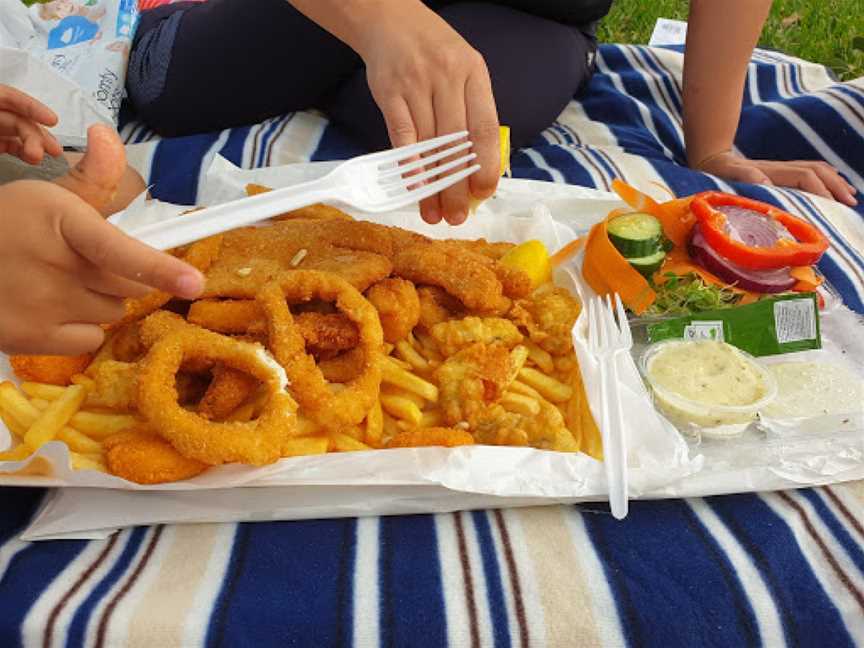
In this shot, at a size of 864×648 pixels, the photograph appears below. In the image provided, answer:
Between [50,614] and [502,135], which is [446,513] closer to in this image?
[50,614]

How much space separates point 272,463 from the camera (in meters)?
1.30

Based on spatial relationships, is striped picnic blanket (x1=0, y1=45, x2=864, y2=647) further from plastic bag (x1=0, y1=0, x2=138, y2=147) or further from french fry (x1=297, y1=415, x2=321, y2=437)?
plastic bag (x1=0, y1=0, x2=138, y2=147)

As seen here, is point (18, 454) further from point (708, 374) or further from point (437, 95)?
point (708, 374)

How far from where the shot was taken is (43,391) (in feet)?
4.69

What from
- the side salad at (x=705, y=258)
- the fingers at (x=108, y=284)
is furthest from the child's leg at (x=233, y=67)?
the fingers at (x=108, y=284)

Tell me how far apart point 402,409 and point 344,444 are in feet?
0.43

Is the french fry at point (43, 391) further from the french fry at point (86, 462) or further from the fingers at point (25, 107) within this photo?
the fingers at point (25, 107)

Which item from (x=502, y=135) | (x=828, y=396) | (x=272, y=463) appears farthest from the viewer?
(x=502, y=135)

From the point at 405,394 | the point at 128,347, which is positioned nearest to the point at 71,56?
the point at 128,347

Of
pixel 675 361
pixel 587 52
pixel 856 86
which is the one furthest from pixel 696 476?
pixel 856 86

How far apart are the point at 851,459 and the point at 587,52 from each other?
2.17 metres

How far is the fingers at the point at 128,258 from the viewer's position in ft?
3.24

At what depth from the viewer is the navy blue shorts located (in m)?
2.78

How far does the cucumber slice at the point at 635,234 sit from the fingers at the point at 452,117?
0.52 metres
